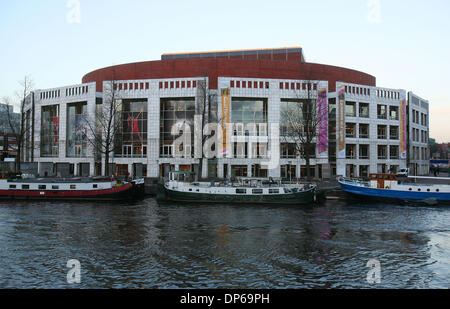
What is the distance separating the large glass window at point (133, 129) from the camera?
7300 centimetres

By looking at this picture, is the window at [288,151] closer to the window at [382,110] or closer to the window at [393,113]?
the window at [382,110]

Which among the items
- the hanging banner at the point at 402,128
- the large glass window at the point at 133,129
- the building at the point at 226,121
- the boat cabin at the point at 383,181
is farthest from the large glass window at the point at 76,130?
the hanging banner at the point at 402,128

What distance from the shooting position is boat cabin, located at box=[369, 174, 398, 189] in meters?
45.2

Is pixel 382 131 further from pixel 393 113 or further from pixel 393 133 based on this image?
pixel 393 113

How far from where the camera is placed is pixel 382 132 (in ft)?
260

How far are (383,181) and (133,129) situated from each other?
51076 mm

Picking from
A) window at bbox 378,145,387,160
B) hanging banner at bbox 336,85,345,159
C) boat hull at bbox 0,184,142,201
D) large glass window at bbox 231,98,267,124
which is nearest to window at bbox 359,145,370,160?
window at bbox 378,145,387,160

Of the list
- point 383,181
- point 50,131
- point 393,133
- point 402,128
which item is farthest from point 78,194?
point 402,128

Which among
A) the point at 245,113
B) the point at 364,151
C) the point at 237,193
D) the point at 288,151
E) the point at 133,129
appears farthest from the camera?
the point at 364,151

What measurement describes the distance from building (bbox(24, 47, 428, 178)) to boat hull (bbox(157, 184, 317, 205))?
2293cm

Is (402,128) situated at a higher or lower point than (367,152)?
higher

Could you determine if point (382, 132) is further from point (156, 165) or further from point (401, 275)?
point (401, 275)

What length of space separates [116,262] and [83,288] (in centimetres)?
354

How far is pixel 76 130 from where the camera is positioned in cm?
7575
